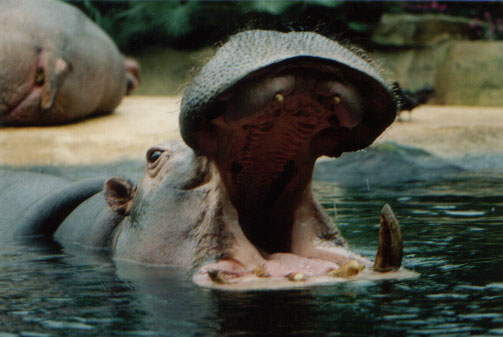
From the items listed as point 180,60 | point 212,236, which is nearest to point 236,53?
point 212,236

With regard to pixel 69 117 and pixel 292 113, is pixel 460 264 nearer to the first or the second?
pixel 292 113

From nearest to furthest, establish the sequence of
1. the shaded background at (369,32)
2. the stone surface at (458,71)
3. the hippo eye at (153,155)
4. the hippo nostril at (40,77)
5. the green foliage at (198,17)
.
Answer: the hippo eye at (153,155)
the hippo nostril at (40,77)
the stone surface at (458,71)
the shaded background at (369,32)
the green foliage at (198,17)

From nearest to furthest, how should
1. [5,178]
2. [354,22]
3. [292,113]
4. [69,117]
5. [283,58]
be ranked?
1. [283,58]
2. [292,113]
3. [5,178]
4. [69,117]
5. [354,22]

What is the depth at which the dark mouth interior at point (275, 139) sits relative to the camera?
314 cm

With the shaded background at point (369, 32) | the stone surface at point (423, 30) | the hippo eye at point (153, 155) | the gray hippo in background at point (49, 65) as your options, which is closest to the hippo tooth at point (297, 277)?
the hippo eye at point (153, 155)

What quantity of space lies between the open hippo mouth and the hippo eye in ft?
1.74

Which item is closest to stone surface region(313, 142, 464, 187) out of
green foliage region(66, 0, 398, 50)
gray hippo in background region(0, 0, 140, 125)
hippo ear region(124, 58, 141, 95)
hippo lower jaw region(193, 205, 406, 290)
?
gray hippo in background region(0, 0, 140, 125)

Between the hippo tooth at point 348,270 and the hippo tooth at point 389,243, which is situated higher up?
the hippo tooth at point 389,243

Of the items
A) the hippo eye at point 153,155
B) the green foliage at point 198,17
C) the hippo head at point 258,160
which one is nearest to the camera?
the hippo head at point 258,160

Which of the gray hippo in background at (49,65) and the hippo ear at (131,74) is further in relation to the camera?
the hippo ear at (131,74)

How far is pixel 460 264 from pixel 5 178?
319cm

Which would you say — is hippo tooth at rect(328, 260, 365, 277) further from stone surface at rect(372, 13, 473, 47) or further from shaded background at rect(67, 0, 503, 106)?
stone surface at rect(372, 13, 473, 47)

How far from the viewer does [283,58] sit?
9.84 ft

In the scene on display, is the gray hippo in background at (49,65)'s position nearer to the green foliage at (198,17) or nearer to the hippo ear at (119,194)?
the green foliage at (198,17)
